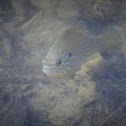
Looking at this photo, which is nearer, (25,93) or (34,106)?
(34,106)

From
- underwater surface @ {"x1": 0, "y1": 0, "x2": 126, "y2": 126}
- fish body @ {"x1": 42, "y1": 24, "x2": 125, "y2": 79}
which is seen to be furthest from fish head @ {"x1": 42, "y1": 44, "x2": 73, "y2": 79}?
underwater surface @ {"x1": 0, "y1": 0, "x2": 126, "y2": 126}

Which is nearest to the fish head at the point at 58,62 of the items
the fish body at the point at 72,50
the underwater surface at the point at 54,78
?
the fish body at the point at 72,50

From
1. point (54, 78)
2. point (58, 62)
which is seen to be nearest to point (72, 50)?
point (58, 62)

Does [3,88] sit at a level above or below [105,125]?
below

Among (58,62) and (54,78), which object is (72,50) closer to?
(58,62)

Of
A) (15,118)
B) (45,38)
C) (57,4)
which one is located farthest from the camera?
(45,38)

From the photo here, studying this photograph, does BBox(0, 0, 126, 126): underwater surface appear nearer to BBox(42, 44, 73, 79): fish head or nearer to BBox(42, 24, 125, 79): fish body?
BBox(42, 24, 125, 79): fish body

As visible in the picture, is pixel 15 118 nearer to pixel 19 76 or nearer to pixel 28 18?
pixel 19 76

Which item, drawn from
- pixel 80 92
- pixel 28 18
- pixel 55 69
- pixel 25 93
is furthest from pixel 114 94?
pixel 28 18
